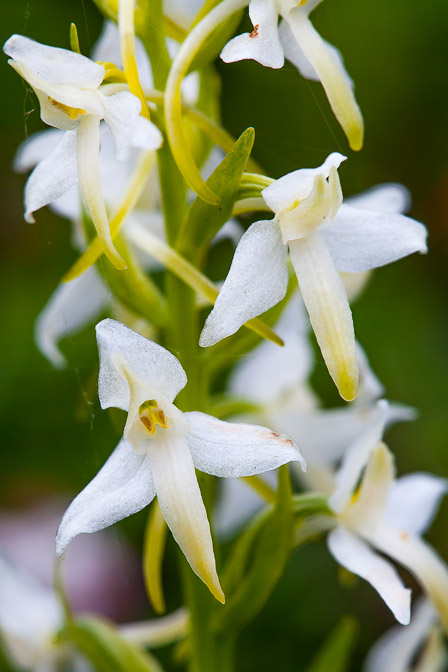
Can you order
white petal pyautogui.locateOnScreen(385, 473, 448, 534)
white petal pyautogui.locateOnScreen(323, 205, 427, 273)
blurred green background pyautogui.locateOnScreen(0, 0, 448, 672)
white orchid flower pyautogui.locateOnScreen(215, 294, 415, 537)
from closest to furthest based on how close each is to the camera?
1. white petal pyautogui.locateOnScreen(323, 205, 427, 273)
2. white petal pyautogui.locateOnScreen(385, 473, 448, 534)
3. white orchid flower pyautogui.locateOnScreen(215, 294, 415, 537)
4. blurred green background pyautogui.locateOnScreen(0, 0, 448, 672)

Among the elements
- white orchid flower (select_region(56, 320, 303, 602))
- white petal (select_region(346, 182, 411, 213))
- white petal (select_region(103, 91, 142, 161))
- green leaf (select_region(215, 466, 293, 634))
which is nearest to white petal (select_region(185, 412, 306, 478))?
white orchid flower (select_region(56, 320, 303, 602))

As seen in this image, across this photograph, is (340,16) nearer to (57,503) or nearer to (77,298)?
(77,298)

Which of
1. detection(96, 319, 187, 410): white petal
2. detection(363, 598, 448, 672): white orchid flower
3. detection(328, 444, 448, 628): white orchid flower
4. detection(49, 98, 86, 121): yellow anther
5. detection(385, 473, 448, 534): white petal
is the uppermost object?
detection(49, 98, 86, 121): yellow anther

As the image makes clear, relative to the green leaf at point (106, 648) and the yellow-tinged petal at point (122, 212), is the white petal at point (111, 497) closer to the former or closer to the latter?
the yellow-tinged petal at point (122, 212)

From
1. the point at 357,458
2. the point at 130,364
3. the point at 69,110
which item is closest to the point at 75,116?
the point at 69,110

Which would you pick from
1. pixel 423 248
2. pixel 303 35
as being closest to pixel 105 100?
pixel 303 35

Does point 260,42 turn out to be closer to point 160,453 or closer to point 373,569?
point 160,453

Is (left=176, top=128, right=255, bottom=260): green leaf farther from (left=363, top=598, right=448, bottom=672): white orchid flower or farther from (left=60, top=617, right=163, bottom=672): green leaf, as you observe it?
(left=363, top=598, right=448, bottom=672): white orchid flower
